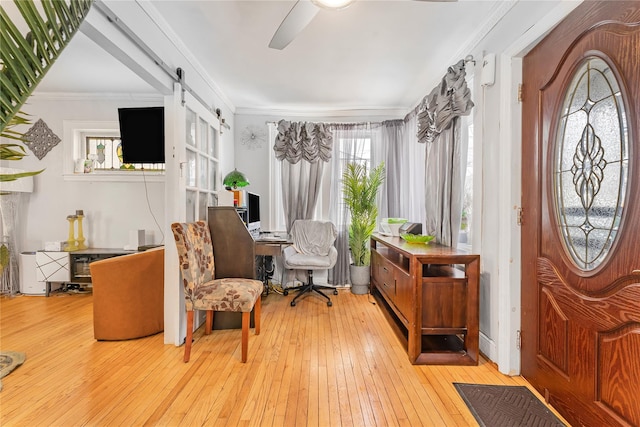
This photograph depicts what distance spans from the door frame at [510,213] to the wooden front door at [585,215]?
61 millimetres

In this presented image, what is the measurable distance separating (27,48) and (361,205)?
11.5ft

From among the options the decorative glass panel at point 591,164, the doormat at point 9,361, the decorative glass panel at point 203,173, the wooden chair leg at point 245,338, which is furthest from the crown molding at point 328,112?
the doormat at point 9,361

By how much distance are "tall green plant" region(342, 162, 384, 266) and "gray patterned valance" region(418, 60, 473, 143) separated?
94 centimetres

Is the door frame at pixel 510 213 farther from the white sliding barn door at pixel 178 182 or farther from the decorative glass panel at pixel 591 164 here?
the white sliding barn door at pixel 178 182

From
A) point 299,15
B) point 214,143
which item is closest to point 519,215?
point 299,15

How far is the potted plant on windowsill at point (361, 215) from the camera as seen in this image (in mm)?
3961

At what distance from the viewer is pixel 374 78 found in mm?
3340

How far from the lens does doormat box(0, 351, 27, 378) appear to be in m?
2.05

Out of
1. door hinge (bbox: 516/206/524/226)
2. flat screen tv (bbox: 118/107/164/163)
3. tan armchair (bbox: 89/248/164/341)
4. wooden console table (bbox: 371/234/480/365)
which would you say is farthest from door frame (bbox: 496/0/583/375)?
flat screen tv (bbox: 118/107/164/163)

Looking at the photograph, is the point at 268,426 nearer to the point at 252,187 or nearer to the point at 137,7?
the point at 137,7

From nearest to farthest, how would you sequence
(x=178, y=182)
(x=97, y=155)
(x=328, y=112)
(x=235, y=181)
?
(x=178, y=182) < (x=235, y=181) < (x=97, y=155) < (x=328, y=112)

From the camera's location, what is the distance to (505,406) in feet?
5.65

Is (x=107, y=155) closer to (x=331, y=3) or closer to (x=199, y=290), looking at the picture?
(x=199, y=290)

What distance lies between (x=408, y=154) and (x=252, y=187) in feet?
7.21
